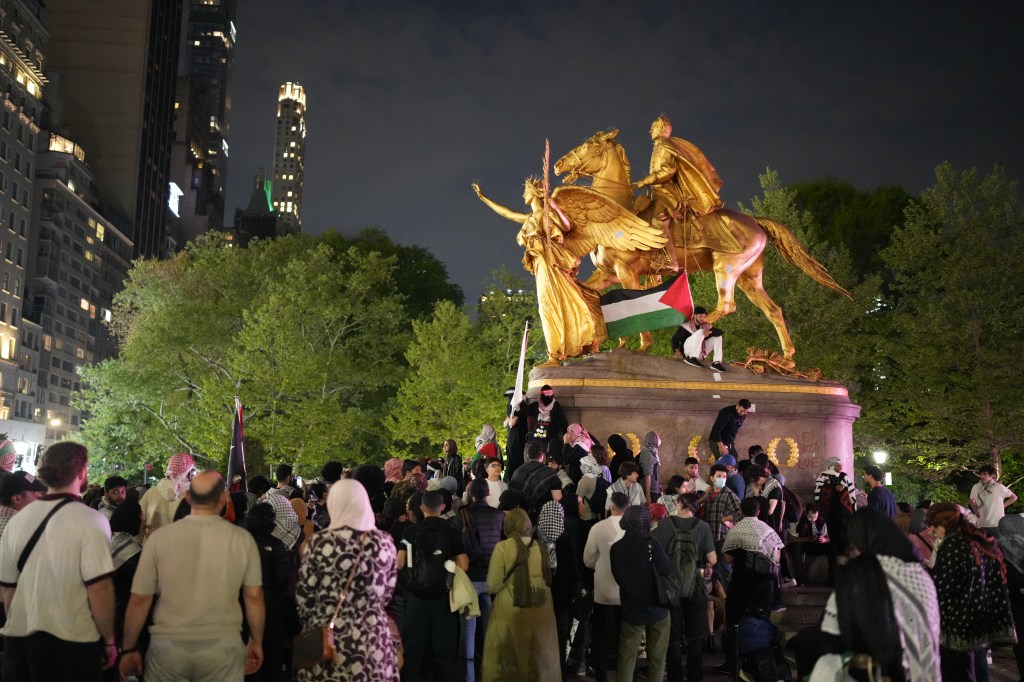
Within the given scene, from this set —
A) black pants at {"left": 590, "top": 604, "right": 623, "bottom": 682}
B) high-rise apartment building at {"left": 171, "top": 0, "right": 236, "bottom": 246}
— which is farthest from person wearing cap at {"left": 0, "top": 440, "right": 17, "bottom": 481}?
high-rise apartment building at {"left": 171, "top": 0, "right": 236, "bottom": 246}

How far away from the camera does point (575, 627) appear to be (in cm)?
1004

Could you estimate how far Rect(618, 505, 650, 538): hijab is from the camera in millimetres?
7965

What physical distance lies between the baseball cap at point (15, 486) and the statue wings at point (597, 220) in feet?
37.1

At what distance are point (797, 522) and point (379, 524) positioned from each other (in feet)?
21.4

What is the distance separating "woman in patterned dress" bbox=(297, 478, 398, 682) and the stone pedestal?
10.4 m

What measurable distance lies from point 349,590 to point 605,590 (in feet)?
10.7

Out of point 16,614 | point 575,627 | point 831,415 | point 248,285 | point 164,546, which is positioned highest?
point 248,285

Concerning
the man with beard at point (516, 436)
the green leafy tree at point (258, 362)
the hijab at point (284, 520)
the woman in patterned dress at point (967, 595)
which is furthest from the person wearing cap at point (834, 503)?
the green leafy tree at point (258, 362)

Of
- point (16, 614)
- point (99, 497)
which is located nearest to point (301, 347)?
point (99, 497)

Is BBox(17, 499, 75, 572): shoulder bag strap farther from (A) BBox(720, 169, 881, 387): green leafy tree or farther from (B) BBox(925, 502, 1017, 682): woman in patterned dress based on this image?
(A) BBox(720, 169, 881, 387): green leafy tree

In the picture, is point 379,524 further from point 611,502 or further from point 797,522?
point 797,522

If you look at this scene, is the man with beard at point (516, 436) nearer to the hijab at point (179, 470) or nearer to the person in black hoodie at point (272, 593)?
the hijab at point (179, 470)

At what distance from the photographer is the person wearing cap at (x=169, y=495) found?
852cm

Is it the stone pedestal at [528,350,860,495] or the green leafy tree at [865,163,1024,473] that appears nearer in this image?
the stone pedestal at [528,350,860,495]
